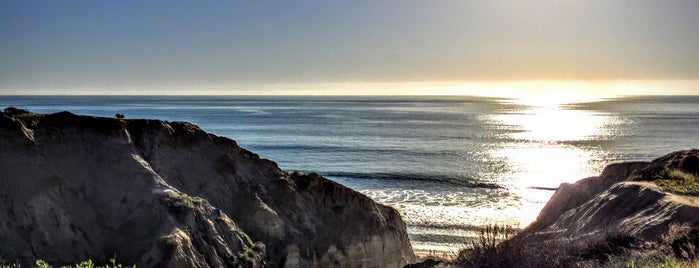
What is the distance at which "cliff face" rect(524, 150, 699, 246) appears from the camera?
1331 cm

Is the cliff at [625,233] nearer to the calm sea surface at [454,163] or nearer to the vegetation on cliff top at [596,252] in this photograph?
the vegetation on cliff top at [596,252]

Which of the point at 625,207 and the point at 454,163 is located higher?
the point at 625,207

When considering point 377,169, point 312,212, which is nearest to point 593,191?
point 312,212

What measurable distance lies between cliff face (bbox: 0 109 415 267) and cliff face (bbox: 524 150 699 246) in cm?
586

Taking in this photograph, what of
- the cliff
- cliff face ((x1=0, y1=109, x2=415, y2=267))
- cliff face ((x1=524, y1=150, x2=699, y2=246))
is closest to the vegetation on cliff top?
the cliff

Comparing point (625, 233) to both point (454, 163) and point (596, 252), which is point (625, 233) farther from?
point (454, 163)

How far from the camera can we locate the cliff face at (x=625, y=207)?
1331 cm

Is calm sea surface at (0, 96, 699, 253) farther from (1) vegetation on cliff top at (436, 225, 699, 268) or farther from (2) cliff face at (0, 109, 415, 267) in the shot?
(1) vegetation on cliff top at (436, 225, 699, 268)

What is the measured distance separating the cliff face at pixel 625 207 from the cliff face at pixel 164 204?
19.2ft

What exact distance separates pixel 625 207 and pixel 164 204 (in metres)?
11.4

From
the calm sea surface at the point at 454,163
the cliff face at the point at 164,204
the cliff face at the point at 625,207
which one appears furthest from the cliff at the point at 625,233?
the calm sea surface at the point at 454,163

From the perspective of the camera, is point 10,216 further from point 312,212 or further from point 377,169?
point 377,169

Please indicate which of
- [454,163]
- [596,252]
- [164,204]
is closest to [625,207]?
[596,252]

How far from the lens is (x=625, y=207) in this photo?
15.5 meters
